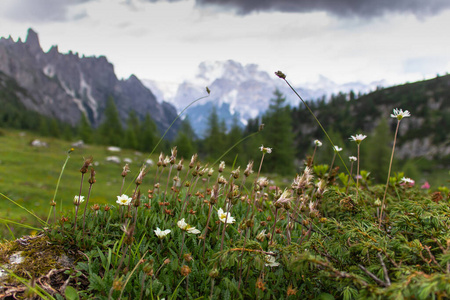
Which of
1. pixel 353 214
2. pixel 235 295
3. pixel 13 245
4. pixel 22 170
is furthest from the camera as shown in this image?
pixel 22 170

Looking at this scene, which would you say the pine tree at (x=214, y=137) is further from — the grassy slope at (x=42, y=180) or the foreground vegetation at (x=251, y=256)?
the foreground vegetation at (x=251, y=256)

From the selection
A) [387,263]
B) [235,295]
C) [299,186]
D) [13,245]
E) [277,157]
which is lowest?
[277,157]

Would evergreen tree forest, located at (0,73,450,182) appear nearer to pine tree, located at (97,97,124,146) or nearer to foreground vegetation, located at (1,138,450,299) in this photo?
pine tree, located at (97,97,124,146)

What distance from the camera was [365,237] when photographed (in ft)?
6.00

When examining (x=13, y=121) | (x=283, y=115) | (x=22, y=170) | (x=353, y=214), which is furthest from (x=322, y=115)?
(x=353, y=214)

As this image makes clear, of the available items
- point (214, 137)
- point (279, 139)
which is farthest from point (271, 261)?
point (214, 137)

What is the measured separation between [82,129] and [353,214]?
72.7 meters

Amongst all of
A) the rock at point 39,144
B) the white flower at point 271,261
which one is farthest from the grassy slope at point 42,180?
the white flower at point 271,261

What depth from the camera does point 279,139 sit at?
4531 centimetres

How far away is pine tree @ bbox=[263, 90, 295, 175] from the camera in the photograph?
139ft

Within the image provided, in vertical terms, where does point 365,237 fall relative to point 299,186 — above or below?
below

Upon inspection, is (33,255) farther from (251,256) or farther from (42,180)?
(42,180)

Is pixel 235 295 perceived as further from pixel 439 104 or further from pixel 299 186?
pixel 439 104

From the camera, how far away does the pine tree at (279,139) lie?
42344 mm
